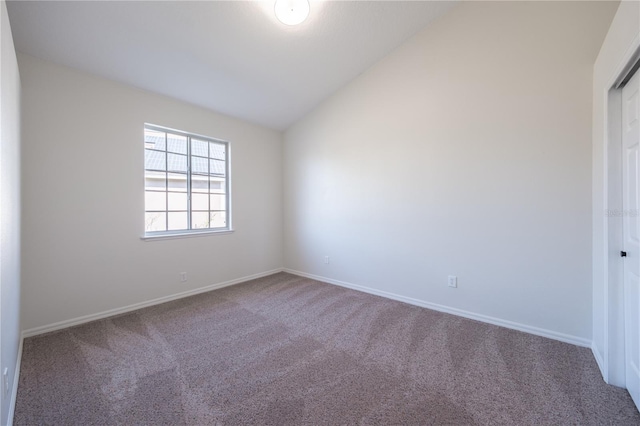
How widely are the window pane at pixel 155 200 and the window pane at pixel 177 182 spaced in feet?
0.50

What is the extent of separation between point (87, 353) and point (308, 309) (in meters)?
1.99

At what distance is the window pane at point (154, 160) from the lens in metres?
3.13

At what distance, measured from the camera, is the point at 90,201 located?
267 cm

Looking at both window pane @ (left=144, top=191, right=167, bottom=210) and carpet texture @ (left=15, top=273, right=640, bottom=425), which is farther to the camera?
window pane @ (left=144, top=191, right=167, bottom=210)

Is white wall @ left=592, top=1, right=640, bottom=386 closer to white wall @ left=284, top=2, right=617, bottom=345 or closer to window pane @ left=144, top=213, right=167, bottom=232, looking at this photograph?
white wall @ left=284, top=2, right=617, bottom=345

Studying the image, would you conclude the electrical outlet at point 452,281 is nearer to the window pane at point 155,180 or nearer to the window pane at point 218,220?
the window pane at point 218,220

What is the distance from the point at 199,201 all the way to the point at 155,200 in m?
0.58

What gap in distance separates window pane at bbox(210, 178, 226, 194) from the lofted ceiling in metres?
1.03

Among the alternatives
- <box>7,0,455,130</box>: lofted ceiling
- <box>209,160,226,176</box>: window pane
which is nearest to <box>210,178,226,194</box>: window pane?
<box>209,160,226,176</box>: window pane

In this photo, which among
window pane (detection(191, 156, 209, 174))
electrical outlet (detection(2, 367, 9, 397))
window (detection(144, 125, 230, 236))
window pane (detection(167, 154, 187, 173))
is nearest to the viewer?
electrical outlet (detection(2, 367, 9, 397))

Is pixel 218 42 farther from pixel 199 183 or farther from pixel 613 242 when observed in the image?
pixel 613 242

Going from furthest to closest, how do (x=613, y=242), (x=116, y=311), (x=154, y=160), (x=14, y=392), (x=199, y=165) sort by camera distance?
(x=199, y=165) < (x=154, y=160) < (x=116, y=311) < (x=613, y=242) < (x=14, y=392)

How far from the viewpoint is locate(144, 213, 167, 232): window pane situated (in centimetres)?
317

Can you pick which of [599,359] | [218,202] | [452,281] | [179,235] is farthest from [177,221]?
[599,359]
